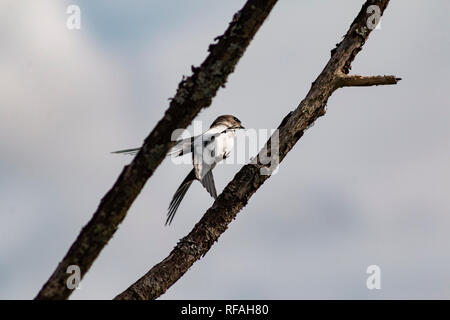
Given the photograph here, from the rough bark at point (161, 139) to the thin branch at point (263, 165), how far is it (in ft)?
7.32

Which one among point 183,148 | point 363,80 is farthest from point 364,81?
point 183,148

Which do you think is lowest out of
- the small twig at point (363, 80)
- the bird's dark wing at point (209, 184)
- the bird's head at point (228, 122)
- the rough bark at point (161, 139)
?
the rough bark at point (161, 139)

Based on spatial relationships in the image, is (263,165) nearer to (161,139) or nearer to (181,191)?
(181,191)

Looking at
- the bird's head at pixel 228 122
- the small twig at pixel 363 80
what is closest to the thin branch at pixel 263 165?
the small twig at pixel 363 80

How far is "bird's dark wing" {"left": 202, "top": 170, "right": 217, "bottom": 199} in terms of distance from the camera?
8711mm

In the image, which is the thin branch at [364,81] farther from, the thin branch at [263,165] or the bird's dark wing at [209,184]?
the bird's dark wing at [209,184]

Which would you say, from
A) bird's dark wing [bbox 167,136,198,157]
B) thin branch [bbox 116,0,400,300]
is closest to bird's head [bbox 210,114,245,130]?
bird's dark wing [bbox 167,136,198,157]

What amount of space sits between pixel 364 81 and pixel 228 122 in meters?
2.91

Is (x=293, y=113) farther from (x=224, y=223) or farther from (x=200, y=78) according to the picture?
(x=200, y=78)

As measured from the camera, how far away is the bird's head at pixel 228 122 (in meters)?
10.6

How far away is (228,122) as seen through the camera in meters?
10.7

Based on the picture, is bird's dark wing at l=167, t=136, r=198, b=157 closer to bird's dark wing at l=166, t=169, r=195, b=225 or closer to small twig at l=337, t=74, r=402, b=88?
bird's dark wing at l=166, t=169, r=195, b=225

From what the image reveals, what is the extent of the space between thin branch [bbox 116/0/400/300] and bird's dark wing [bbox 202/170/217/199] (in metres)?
0.80
